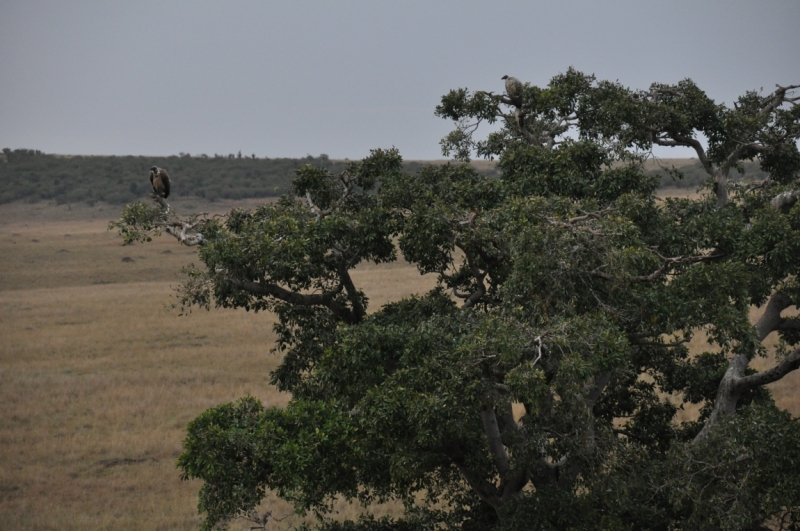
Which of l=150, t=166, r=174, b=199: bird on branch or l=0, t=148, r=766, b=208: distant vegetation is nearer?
l=150, t=166, r=174, b=199: bird on branch

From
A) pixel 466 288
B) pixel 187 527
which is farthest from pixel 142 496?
pixel 466 288

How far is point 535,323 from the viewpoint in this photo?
9.68m

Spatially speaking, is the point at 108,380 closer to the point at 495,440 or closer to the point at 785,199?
the point at 495,440

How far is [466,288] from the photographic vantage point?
46.7 feet

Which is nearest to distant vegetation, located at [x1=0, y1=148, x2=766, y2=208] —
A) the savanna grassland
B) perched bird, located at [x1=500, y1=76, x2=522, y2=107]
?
the savanna grassland

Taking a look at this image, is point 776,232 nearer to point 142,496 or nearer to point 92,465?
point 142,496

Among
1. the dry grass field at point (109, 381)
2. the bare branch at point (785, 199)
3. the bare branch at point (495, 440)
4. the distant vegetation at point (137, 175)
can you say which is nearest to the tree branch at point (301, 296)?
the dry grass field at point (109, 381)

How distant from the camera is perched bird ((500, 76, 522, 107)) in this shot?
575 inches

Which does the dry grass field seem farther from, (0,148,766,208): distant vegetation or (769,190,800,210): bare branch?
(0,148,766,208): distant vegetation

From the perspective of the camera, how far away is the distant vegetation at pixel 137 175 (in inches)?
3280

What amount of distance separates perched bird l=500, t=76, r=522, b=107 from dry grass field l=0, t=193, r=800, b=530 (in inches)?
277

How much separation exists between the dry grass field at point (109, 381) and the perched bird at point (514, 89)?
7.03 m

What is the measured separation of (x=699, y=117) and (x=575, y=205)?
13.1 feet

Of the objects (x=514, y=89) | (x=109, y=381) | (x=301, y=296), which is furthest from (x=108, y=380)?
(x=514, y=89)
